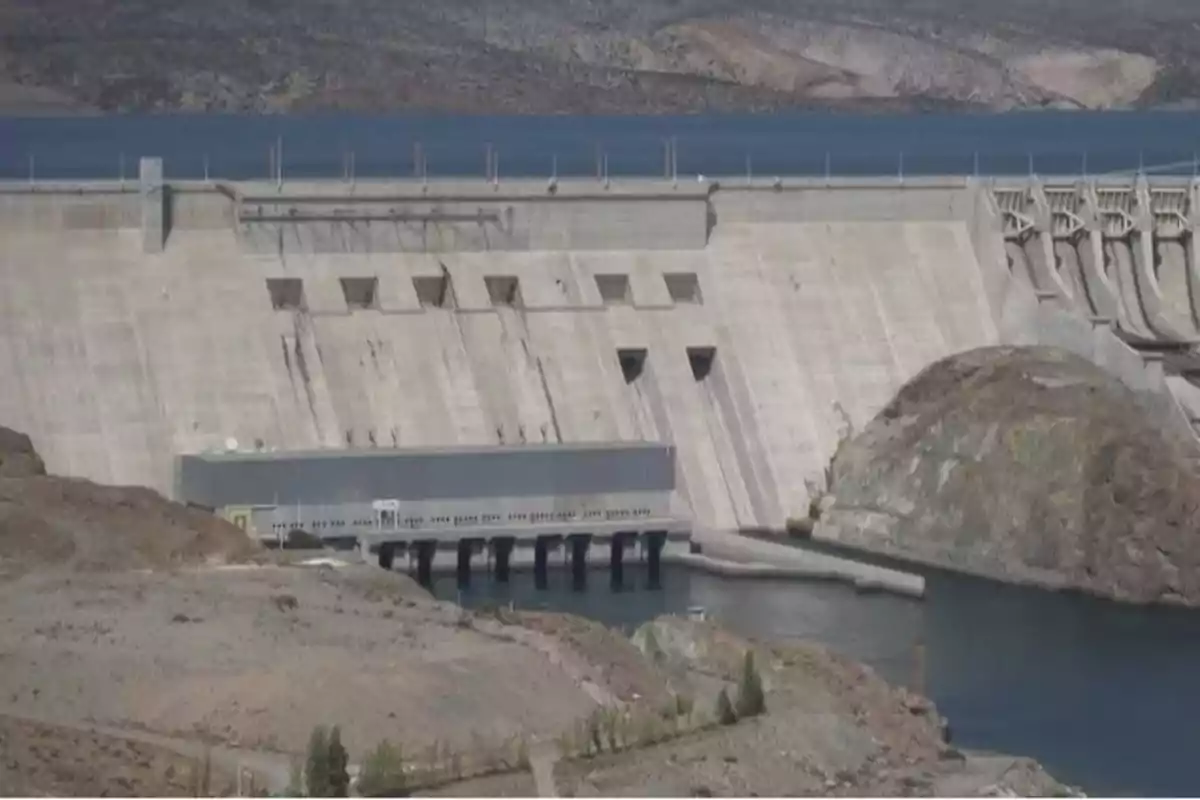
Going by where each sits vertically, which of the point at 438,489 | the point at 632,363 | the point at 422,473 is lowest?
the point at 438,489

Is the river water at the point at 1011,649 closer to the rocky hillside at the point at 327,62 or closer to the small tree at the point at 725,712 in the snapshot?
the small tree at the point at 725,712

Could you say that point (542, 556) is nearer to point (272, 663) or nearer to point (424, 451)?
point (424, 451)

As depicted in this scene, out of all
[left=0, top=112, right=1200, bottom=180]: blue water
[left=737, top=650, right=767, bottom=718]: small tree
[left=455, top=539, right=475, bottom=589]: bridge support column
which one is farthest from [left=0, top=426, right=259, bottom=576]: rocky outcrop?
[left=0, top=112, right=1200, bottom=180]: blue water

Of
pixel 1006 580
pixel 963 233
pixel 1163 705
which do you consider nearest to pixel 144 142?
pixel 963 233

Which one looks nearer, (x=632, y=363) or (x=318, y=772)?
(x=318, y=772)

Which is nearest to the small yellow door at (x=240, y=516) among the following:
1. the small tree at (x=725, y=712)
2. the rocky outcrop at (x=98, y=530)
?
the rocky outcrop at (x=98, y=530)

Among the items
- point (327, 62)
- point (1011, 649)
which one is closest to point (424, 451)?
point (1011, 649)

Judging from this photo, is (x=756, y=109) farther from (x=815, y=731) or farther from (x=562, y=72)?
(x=815, y=731)
